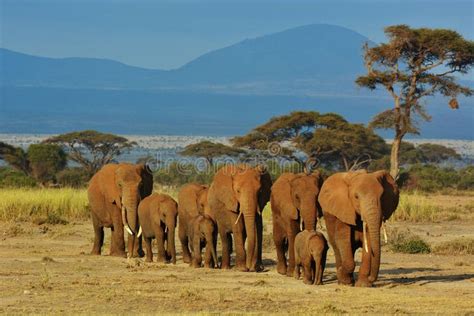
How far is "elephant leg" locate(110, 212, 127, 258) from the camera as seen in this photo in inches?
922

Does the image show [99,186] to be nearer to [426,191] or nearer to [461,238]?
[461,238]

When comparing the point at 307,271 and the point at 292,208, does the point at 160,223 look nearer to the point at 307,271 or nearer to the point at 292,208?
the point at 292,208

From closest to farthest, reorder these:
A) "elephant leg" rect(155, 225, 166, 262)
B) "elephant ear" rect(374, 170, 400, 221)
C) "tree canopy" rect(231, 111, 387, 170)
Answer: "elephant ear" rect(374, 170, 400, 221)
"elephant leg" rect(155, 225, 166, 262)
"tree canopy" rect(231, 111, 387, 170)

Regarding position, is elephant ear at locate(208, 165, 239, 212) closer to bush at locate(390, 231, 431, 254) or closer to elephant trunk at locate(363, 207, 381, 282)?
elephant trunk at locate(363, 207, 381, 282)

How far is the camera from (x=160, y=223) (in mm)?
22516

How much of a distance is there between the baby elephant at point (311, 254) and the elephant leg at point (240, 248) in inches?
79.4

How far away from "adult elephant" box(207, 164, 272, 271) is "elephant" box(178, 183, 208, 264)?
Answer: 0.70 meters

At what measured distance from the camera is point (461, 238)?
27219mm

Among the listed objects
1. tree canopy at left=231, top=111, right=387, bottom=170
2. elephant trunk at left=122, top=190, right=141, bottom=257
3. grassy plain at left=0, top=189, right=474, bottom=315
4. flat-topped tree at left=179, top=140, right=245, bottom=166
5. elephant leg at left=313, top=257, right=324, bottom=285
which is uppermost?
tree canopy at left=231, top=111, right=387, bottom=170

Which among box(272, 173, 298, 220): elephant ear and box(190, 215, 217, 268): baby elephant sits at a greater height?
box(272, 173, 298, 220): elephant ear

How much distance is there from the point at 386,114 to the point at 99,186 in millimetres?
27201

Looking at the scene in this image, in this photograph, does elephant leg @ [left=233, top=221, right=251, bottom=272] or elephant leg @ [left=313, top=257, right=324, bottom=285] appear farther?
elephant leg @ [left=233, top=221, right=251, bottom=272]

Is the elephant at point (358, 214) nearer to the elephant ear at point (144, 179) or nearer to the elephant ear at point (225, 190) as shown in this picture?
the elephant ear at point (225, 190)

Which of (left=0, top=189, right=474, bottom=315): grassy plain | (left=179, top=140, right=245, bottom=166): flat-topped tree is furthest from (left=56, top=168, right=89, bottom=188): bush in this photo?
(left=0, top=189, right=474, bottom=315): grassy plain
